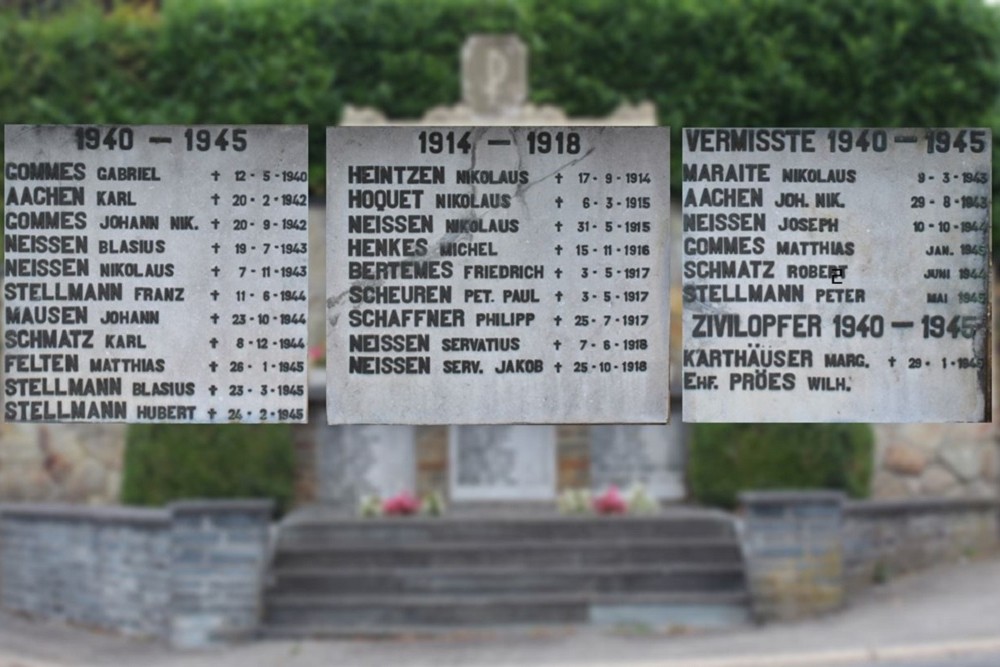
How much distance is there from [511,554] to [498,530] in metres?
0.45

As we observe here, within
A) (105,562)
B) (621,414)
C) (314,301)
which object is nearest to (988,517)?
(314,301)

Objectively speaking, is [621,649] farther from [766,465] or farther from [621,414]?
[621,414]

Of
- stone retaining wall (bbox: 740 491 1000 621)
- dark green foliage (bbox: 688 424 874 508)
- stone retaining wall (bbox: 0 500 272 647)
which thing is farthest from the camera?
dark green foliage (bbox: 688 424 874 508)

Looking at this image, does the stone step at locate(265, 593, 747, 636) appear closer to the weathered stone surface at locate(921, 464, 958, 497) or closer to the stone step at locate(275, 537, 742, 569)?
the stone step at locate(275, 537, 742, 569)

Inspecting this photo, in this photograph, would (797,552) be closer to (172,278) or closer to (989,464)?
(989,464)

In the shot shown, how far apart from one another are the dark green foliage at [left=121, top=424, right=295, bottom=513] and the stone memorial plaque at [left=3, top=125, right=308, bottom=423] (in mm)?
10615

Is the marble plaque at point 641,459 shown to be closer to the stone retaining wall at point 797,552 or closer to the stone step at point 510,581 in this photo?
the stone retaining wall at point 797,552

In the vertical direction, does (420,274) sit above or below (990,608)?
above

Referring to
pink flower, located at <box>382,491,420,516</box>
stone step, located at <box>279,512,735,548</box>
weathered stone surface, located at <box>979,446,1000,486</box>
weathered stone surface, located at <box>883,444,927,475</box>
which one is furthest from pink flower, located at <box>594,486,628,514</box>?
weathered stone surface, located at <box>979,446,1000,486</box>

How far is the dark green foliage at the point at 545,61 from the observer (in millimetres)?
17656

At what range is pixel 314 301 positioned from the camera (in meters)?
17.3

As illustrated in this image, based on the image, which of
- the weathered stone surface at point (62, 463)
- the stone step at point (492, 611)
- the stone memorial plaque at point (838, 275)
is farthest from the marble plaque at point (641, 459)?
the stone memorial plaque at point (838, 275)

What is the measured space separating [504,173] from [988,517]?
13.3 metres

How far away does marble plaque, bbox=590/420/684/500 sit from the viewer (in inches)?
660
